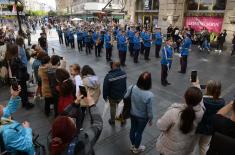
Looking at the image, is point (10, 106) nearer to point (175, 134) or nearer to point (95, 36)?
point (175, 134)

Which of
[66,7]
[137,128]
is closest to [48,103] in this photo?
[137,128]

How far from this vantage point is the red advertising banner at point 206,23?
18002mm

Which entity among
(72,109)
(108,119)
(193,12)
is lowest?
(108,119)

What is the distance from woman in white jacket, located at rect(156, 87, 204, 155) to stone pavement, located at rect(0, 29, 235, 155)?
1300 mm

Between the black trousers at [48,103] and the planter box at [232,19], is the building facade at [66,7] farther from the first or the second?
the black trousers at [48,103]

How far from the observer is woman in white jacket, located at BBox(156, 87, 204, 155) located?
277 cm

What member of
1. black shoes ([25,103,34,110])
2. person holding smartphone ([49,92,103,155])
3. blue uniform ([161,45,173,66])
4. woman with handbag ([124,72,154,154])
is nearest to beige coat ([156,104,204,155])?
A: woman with handbag ([124,72,154,154])

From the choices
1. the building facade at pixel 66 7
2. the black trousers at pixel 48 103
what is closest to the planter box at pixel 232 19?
the black trousers at pixel 48 103

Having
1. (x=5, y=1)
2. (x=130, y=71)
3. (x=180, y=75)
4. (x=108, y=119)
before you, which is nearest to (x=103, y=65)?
(x=130, y=71)

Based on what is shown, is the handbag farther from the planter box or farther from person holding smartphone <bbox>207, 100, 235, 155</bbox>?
the planter box

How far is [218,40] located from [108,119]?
13.6m

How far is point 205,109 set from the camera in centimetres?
300

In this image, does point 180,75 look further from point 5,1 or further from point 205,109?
point 5,1

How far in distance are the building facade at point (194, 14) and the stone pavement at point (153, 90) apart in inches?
156
